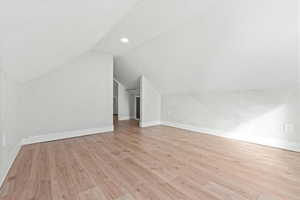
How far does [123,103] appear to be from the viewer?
6.07 metres

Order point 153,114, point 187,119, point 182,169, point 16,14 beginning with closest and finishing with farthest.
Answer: point 16,14, point 182,169, point 187,119, point 153,114

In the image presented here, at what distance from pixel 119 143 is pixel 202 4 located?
8.82 feet

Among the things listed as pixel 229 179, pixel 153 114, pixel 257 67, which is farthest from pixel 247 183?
pixel 153 114

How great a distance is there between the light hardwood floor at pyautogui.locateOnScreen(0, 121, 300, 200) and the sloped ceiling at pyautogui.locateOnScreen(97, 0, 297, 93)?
132 centimetres

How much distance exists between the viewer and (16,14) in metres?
0.75

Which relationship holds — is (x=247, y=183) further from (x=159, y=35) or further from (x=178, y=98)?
(x=178, y=98)

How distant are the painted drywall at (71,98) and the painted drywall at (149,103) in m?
1.08

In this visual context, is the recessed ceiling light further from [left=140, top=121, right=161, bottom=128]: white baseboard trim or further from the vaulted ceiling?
[left=140, top=121, right=161, bottom=128]: white baseboard trim

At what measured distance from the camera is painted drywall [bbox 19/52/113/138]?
2.88m

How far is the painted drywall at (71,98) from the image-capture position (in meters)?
2.88

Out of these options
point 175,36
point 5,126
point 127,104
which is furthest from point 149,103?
point 5,126

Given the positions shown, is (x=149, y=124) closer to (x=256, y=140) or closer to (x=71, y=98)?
(x=71, y=98)

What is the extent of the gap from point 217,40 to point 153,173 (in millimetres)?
2168

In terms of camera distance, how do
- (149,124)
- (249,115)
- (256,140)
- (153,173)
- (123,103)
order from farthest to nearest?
(123,103), (149,124), (249,115), (256,140), (153,173)
